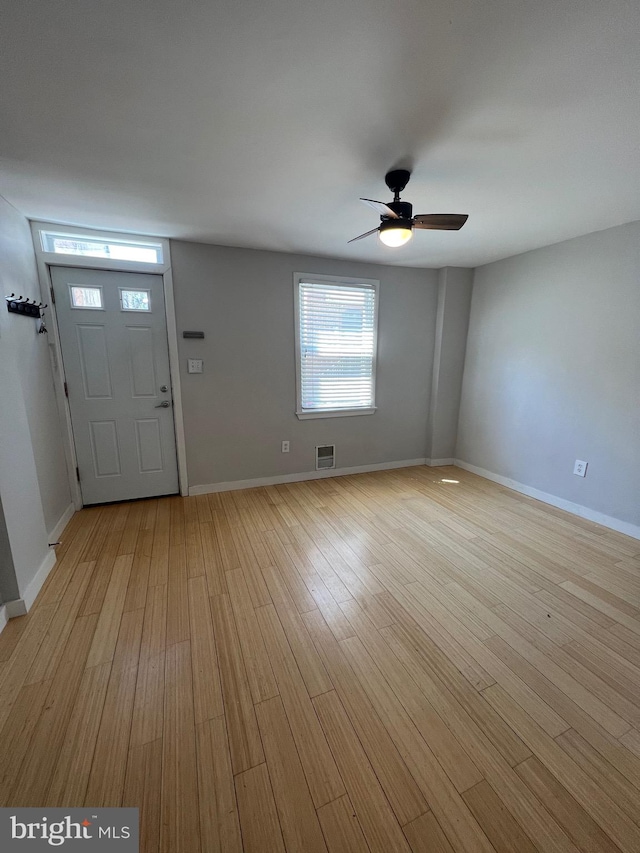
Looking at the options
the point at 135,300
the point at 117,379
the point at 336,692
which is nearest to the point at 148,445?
the point at 117,379

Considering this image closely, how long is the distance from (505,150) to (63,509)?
3.94 metres

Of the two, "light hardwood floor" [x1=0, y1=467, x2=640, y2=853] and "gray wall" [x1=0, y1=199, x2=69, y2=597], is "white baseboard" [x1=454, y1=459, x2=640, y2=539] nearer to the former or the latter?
"light hardwood floor" [x1=0, y1=467, x2=640, y2=853]

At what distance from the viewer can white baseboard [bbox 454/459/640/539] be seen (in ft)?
8.62

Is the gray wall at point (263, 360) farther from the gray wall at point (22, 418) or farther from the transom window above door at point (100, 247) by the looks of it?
the gray wall at point (22, 418)

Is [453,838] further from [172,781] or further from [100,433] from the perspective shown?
[100,433]

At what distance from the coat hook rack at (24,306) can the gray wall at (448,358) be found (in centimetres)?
398

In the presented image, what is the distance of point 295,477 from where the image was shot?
3.75m

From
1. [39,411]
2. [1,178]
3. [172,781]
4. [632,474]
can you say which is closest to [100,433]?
[39,411]

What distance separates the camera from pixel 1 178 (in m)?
1.91

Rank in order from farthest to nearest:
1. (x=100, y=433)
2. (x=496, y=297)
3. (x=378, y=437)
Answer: (x=378, y=437)
(x=496, y=297)
(x=100, y=433)

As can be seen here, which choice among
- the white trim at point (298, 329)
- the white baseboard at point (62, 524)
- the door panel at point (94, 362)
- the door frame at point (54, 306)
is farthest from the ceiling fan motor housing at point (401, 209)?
the white baseboard at point (62, 524)

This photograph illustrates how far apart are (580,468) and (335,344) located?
105 inches

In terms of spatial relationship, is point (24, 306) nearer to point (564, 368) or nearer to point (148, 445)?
point (148, 445)

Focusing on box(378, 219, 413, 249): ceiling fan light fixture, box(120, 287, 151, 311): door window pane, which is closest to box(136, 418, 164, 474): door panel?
box(120, 287, 151, 311): door window pane
